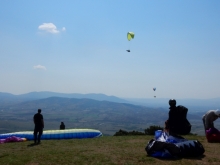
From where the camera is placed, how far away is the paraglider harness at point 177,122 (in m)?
13.0

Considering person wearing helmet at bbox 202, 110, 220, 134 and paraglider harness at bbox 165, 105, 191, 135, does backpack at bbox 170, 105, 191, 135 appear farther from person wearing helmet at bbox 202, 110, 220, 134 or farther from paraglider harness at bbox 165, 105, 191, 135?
person wearing helmet at bbox 202, 110, 220, 134

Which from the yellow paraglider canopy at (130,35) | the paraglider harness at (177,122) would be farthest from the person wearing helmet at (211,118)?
the yellow paraglider canopy at (130,35)

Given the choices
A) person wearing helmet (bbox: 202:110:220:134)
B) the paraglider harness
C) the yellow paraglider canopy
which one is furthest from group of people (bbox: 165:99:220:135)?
the yellow paraglider canopy

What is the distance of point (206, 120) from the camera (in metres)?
14.1

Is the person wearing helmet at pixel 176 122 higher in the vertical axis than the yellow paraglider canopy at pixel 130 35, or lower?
lower

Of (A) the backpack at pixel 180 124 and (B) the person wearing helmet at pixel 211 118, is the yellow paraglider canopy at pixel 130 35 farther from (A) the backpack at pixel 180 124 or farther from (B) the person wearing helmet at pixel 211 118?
(A) the backpack at pixel 180 124

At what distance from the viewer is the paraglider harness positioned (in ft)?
42.5

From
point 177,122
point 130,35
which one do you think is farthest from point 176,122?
point 130,35

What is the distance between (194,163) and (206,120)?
520cm

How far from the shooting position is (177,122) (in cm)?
1300

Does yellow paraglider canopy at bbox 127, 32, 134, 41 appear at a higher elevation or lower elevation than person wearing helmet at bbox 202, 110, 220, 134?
higher

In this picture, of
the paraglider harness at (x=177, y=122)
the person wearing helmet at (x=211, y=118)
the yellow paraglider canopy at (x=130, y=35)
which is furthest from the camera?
the yellow paraglider canopy at (x=130, y=35)

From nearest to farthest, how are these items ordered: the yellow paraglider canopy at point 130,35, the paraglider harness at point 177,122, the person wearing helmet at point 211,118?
the paraglider harness at point 177,122, the person wearing helmet at point 211,118, the yellow paraglider canopy at point 130,35

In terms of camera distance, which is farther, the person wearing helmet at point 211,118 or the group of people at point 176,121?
the person wearing helmet at point 211,118
